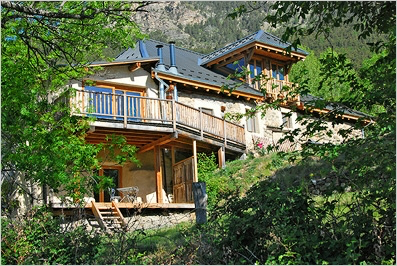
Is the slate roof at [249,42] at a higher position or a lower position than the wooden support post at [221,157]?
higher

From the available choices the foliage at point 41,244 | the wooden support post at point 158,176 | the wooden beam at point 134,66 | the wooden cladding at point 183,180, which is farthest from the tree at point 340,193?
the wooden beam at point 134,66

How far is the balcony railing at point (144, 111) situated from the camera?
1597 centimetres

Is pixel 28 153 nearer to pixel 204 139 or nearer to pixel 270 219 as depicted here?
pixel 270 219

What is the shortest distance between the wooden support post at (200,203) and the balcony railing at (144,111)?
5982 millimetres

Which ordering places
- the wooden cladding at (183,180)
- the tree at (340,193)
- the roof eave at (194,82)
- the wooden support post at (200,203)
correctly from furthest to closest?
the roof eave at (194,82) < the wooden cladding at (183,180) < the wooden support post at (200,203) < the tree at (340,193)

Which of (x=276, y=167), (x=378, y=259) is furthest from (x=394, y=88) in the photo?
(x=276, y=167)

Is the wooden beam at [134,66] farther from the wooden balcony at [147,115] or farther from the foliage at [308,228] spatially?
the foliage at [308,228]

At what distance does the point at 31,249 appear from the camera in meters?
7.70

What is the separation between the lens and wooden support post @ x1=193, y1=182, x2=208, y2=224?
29.1 feet

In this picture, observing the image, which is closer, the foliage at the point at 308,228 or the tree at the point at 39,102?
the foliage at the point at 308,228

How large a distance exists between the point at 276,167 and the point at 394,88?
12.3 meters

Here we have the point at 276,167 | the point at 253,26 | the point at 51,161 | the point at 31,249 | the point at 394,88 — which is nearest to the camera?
the point at 394,88

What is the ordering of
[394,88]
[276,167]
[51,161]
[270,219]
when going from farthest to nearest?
[276,167] < [51,161] < [270,219] < [394,88]

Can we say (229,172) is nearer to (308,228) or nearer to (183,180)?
(183,180)
